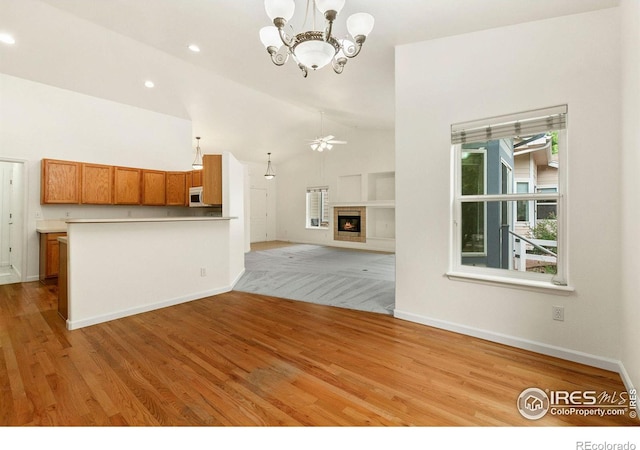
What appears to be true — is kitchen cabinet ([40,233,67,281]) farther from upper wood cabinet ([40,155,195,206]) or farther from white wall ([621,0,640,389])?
white wall ([621,0,640,389])

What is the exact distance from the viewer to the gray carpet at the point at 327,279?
150 inches

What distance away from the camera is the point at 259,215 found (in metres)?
10.8

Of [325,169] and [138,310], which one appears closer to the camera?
[138,310]

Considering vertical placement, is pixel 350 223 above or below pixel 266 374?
above

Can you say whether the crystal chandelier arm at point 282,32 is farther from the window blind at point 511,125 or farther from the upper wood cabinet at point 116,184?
the upper wood cabinet at point 116,184

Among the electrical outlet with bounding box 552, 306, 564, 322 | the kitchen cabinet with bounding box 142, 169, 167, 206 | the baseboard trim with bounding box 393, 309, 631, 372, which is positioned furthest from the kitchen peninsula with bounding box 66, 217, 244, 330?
the electrical outlet with bounding box 552, 306, 564, 322

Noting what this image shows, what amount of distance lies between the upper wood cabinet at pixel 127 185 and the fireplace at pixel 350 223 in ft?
19.1

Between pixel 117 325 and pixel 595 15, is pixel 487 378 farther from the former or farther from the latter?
pixel 117 325

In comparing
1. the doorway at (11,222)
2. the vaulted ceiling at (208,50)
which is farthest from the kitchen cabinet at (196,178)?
the doorway at (11,222)

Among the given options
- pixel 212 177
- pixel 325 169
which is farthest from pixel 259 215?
pixel 212 177

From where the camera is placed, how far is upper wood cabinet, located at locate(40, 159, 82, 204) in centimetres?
471

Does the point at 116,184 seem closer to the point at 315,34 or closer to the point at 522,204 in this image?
the point at 315,34

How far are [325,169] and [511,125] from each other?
7.59 meters

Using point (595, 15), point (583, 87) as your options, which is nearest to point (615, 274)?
point (583, 87)
